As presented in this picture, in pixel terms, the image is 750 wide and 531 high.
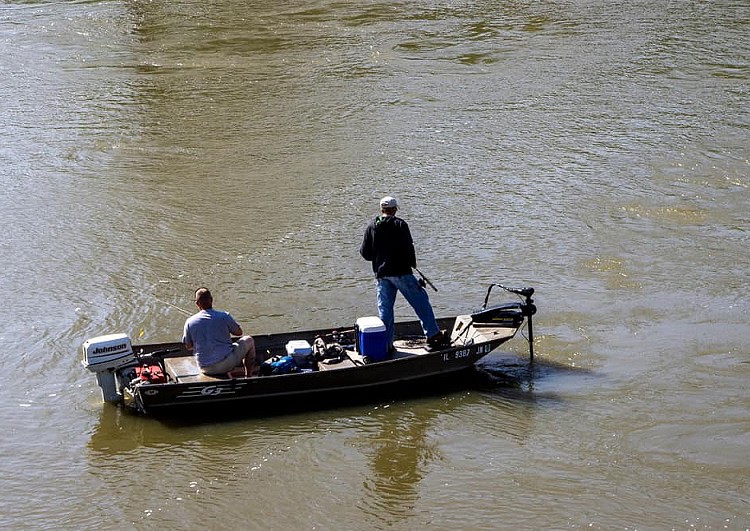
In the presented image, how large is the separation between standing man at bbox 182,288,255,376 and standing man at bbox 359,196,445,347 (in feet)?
4.58

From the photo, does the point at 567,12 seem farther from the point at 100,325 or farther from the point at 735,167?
the point at 100,325

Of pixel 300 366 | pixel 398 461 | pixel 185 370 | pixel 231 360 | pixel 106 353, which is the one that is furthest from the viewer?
pixel 300 366

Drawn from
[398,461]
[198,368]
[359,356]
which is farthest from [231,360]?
[398,461]

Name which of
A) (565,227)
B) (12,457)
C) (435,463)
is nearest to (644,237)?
(565,227)

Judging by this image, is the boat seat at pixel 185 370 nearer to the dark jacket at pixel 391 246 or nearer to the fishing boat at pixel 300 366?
the fishing boat at pixel 300 366

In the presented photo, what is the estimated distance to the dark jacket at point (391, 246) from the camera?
9.81 meters

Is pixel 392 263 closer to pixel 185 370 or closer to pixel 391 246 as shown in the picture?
pixel 391 246

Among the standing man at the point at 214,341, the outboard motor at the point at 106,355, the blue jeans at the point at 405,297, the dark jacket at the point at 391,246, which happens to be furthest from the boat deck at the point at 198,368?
the dark jacket at the point at 391,246

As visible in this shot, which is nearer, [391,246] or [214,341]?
[214,341]

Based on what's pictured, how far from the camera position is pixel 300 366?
9.76 meters

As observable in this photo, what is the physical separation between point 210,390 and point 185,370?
45cm

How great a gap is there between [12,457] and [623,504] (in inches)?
204

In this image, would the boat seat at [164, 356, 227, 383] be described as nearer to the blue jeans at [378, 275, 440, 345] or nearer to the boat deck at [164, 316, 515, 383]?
the boat deck at [164, 316, 515, 383]

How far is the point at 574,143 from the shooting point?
1883cm
